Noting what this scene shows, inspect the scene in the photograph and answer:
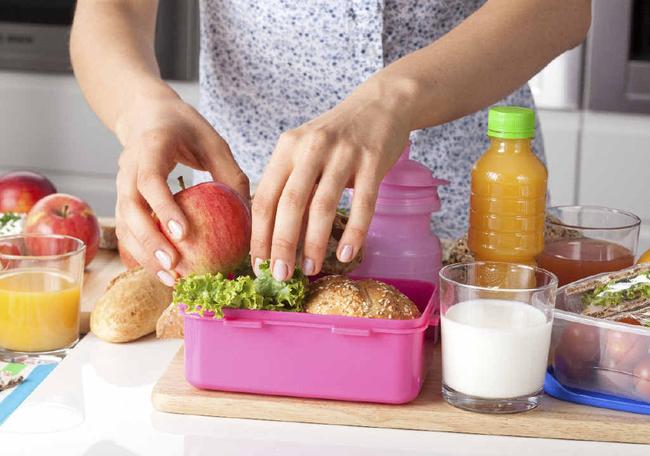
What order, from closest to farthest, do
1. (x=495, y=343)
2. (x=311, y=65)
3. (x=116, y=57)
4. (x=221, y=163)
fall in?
(x=495, y=343) → (x=221, y=163) → (x=116, y=57) → (x=311, y=65)

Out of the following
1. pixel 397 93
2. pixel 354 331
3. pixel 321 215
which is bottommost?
pixel 354 331

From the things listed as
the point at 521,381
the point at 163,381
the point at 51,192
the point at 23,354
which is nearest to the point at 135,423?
the point at 163,381

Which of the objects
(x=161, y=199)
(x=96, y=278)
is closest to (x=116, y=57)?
(x=96, y=278)

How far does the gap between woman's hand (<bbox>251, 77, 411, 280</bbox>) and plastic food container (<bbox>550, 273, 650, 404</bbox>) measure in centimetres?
21

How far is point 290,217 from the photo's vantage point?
0.98 m

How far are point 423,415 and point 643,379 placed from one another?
0.68 ft

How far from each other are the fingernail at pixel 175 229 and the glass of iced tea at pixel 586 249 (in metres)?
0.42

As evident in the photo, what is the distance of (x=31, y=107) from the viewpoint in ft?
7.82

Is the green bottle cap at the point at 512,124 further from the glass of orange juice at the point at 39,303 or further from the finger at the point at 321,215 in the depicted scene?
the glass of orange juice at the point at 39,303

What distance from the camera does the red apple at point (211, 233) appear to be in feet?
3.39

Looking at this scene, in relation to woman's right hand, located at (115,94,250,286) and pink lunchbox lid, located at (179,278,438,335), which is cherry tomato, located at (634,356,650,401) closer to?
pink lunchbox lid, located at (179,278,438,335)

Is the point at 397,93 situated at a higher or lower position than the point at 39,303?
higher

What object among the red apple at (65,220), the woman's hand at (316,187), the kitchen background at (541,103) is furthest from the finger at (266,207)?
the kitchen background at (541,103)

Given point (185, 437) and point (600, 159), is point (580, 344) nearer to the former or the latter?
point (185, 437)
